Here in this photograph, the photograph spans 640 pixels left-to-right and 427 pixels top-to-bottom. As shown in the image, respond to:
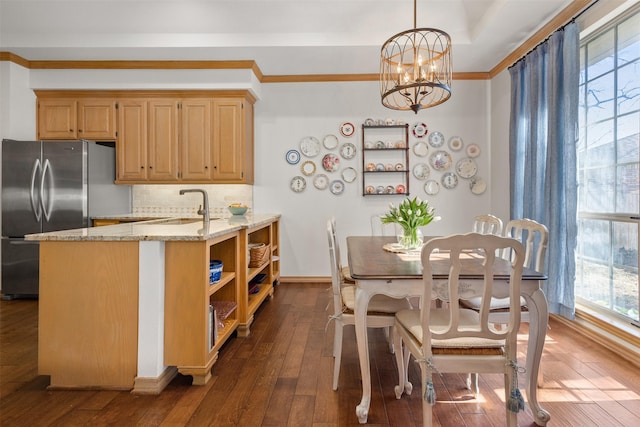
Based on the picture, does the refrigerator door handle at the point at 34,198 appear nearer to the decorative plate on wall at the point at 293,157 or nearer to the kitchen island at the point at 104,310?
the kitchen island at the point at 104,310

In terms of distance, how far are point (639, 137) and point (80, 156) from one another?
4.96 meters

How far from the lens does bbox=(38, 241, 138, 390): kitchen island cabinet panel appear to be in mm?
1897

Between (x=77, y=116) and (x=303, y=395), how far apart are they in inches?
167

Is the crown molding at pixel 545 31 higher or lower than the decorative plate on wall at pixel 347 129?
higher

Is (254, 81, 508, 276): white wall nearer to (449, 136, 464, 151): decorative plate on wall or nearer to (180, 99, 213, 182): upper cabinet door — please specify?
(449, 136, 464, 151): decorative plate on wall

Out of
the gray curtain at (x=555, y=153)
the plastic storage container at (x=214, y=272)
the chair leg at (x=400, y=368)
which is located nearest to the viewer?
the chair leg at (x=400, y=368)

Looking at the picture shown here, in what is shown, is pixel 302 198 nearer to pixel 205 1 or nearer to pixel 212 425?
pixel 205 1

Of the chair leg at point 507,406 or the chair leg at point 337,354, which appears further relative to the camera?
the chair leg at point 337,354

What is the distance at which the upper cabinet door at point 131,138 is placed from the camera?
410 centimetres

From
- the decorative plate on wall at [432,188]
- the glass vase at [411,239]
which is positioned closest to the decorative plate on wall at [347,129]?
the decorative plate on wall at [432,188]

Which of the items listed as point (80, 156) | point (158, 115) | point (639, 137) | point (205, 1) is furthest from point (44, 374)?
point (639, 137)

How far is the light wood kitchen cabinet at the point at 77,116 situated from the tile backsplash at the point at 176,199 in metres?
0.78

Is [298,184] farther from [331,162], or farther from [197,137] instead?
[197,137]

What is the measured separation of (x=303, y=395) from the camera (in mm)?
1877
